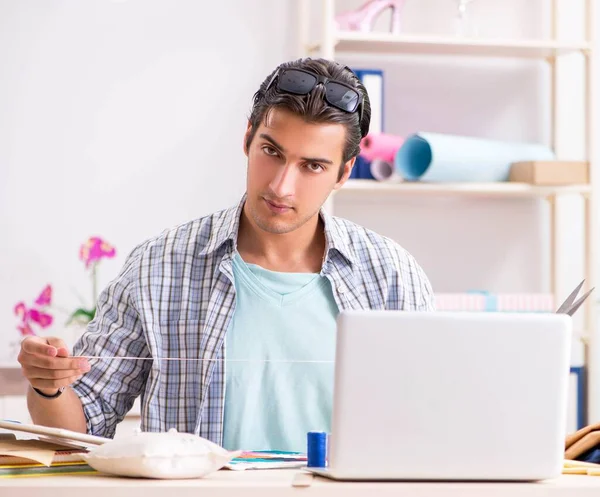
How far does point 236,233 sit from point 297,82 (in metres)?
0.29

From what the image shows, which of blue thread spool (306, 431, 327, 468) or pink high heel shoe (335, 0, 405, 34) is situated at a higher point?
pink high heel shoe (335, 0, 405, 34)

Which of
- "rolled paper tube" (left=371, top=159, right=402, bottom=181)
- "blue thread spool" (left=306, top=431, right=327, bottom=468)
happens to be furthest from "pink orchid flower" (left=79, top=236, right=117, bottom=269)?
"blue thread spool" (left=306, top=431, right=327, bottom=468)

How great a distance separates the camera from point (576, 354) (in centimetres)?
306

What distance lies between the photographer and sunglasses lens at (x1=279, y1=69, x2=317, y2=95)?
5.68ft

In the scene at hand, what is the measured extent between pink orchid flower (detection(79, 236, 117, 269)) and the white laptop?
188 cm

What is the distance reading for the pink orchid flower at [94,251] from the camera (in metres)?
2.87

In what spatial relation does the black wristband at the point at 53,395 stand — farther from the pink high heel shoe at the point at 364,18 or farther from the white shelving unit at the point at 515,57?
the pink high heel shoe at the point at 364,18

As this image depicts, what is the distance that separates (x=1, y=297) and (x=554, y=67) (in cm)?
179

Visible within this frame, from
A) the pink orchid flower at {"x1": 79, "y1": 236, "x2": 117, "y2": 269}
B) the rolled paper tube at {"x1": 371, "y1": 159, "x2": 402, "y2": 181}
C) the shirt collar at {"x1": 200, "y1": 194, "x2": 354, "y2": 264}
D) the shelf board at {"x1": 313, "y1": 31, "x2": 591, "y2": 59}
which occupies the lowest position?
the shirt collar at {"x1": 200, "y1": 194, "x2": 354, "y2": 264}

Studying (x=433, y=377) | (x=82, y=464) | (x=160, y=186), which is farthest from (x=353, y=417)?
(x=160, y=186)

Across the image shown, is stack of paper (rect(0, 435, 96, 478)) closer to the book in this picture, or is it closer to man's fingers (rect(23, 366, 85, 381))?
the book

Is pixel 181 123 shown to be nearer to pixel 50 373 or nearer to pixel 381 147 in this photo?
pixel 381 147

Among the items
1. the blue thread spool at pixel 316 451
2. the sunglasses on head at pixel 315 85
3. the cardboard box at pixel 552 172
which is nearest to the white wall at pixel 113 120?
the cardboard box at pixel 552 172

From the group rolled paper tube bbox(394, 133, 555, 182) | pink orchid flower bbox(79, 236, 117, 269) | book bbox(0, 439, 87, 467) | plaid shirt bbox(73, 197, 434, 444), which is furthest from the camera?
pink orchid flower bbox(79, 236, 117, 269)
